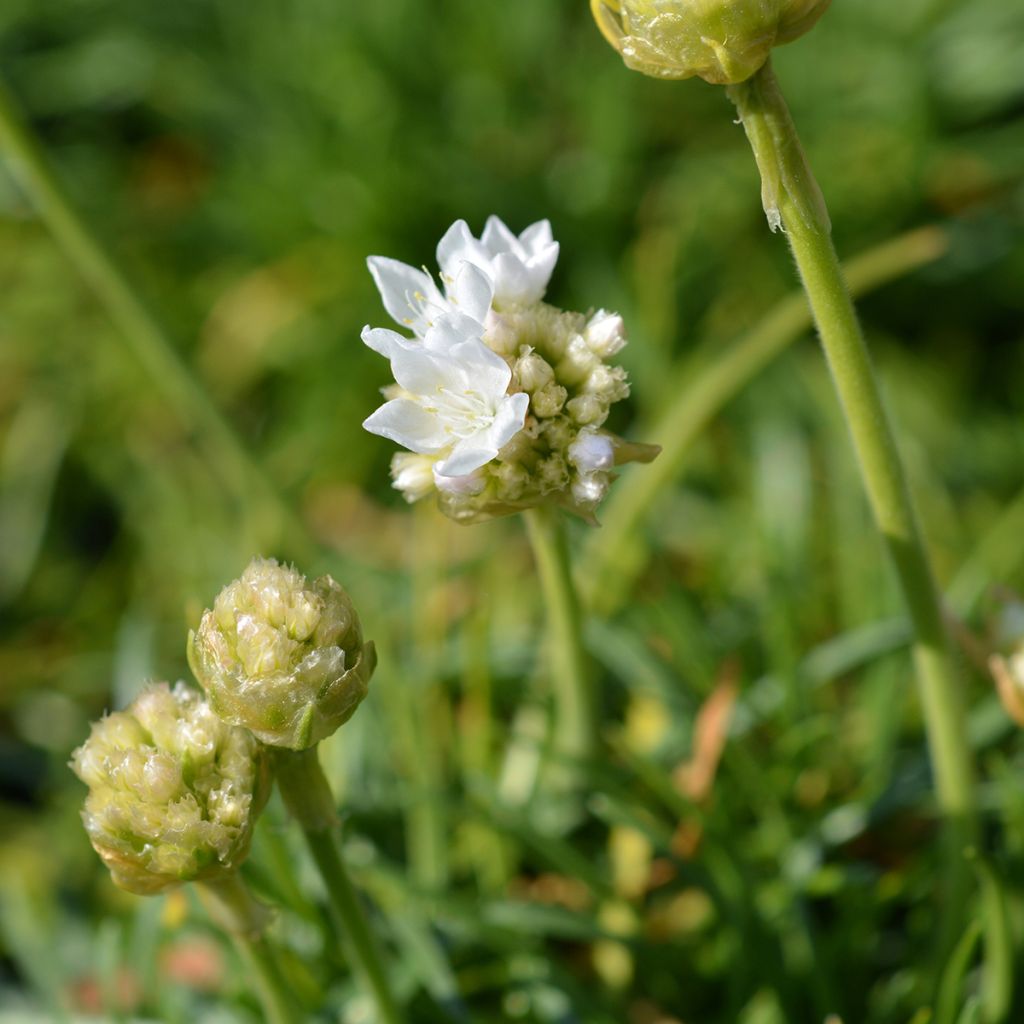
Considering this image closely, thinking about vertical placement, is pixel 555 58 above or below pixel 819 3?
above

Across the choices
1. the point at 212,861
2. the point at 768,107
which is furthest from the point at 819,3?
the point at 212,861

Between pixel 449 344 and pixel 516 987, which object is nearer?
pixel 449 344

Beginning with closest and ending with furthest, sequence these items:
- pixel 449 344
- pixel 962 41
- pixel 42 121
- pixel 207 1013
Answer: pixel 449 344
pixel 207 1013
pixel 962 41
pixel 42 121

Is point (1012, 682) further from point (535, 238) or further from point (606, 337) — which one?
point (535, 238)

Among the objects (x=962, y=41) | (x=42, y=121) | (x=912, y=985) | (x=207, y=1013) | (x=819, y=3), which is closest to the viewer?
(x=819, y=3)

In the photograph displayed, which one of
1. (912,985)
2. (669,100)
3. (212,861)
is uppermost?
(669,100)

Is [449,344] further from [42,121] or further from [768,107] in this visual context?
[42,121]
